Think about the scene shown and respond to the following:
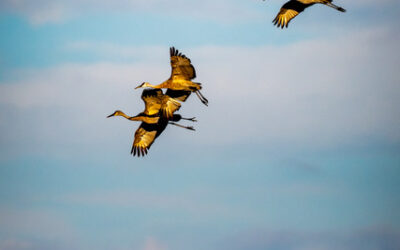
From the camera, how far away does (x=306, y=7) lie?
53.0 metres

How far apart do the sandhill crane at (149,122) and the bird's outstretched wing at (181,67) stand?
74.1 inches

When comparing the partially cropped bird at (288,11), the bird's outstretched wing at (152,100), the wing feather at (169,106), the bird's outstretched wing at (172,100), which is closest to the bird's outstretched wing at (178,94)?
the bird's outstretched wing at (172,100)

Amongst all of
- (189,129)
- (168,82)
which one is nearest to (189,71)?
(168,82)

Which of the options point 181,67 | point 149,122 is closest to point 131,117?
point 149,122

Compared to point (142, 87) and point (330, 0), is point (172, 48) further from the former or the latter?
point (330, 0)

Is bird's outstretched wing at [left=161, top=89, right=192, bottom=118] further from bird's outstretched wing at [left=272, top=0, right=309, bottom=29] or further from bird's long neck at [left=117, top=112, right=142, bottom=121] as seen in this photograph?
bird's outstretched wing at [left=272, top=0, right=309, bottom=29]

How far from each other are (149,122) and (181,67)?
4.58 m

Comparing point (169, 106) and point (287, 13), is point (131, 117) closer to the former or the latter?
point (169, 106)

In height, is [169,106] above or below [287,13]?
below

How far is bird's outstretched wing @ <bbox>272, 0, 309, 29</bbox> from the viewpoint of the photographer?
53188mm

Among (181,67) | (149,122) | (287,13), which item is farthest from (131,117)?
(287,13)

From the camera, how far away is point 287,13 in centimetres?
5331

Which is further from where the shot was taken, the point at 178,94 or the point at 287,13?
the point at 287,13

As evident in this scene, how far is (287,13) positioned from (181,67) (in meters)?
7.63
